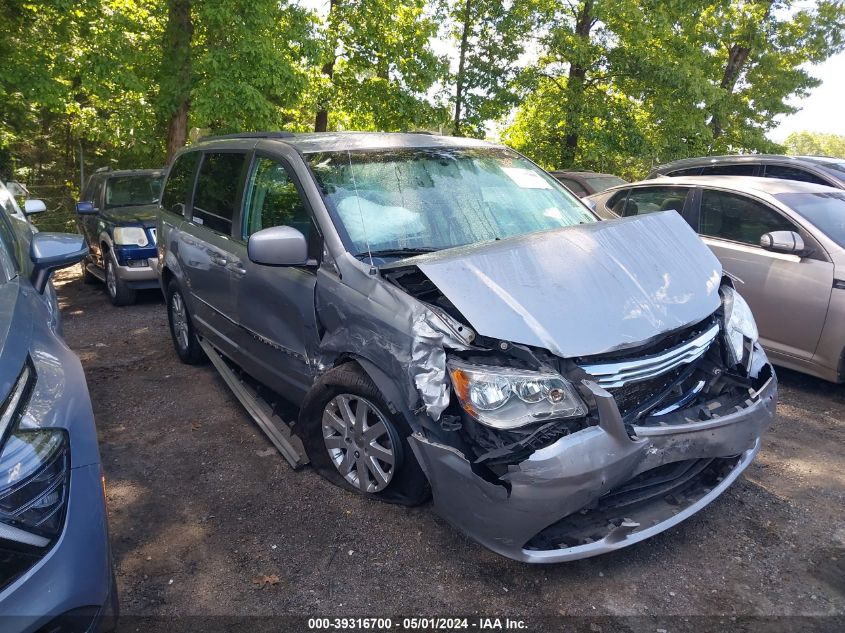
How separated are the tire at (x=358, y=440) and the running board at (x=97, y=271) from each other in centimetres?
649

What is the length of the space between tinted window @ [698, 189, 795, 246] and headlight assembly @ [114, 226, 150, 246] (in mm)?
6350

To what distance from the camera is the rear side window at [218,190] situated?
14.8 ft

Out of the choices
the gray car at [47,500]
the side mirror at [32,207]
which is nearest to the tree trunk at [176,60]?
the side mirror at [32,207]

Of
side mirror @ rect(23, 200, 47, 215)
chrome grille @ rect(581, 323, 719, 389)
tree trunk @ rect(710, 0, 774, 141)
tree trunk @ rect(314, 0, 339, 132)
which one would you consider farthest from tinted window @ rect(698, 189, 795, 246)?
tree trunk @ rect(710, 0, 774, 141)

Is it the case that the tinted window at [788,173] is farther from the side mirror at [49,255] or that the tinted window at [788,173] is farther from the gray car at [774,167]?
the side mirror at [49,255]

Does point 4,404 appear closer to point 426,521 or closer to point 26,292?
point 26,292

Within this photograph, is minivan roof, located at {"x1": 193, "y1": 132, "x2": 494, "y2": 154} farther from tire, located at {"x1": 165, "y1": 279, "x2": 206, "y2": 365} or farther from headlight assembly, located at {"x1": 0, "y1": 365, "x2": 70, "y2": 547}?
headlight assembly, located at {"x1": 0, "y1": 365, "x2": 70, "y2": 547}

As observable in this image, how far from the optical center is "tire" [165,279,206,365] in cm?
562

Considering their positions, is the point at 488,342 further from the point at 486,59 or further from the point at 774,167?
the point at 486,59

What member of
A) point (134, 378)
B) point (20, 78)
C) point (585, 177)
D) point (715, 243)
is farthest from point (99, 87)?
point (715, 243)

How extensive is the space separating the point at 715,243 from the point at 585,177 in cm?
623

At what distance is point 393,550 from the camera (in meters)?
3.14

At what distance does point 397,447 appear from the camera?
314 centimetres

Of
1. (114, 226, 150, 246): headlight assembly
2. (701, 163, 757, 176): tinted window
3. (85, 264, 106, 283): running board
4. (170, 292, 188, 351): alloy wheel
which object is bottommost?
(85, 264, 106, 283): running board
